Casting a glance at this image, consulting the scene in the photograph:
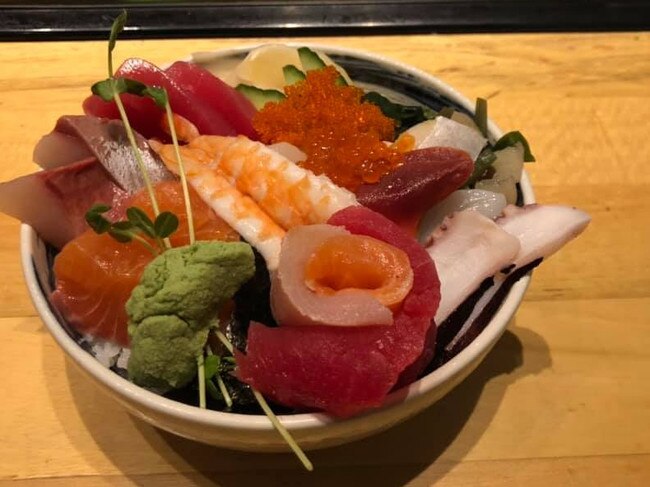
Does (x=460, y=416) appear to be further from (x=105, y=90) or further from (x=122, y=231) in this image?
(x=105, y=90)

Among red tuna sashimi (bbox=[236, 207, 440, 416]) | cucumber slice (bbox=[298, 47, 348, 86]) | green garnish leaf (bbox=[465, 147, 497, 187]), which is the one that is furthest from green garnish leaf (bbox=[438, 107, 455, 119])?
red tuna sashimi (bbox=[236, 207, 440, 416])

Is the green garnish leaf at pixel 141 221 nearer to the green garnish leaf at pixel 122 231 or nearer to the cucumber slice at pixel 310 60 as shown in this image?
the green garnish leaf at pixel 122 231

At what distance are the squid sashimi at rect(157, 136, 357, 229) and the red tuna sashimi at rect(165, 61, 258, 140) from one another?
0.29ft

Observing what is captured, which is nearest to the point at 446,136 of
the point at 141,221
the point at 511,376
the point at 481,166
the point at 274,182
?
the point at 481,166

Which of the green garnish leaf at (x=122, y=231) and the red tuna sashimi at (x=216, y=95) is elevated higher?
the red tuna sashimi at (x=216, y=95)

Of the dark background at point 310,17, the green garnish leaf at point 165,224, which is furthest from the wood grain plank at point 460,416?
the dark background at point 310,17

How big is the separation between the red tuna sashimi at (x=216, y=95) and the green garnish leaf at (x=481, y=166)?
0.38 m

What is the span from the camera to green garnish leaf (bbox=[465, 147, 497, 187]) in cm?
129

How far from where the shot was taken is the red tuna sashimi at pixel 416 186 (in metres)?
1.16

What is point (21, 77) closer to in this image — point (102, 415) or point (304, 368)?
point (102, 415)

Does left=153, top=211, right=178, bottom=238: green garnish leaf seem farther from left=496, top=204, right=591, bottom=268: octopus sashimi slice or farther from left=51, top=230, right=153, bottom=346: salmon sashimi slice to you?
left=496, top=204, right=591, bottom=268: octopus sashimi slice

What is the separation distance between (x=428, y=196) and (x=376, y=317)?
324mm

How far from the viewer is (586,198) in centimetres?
163

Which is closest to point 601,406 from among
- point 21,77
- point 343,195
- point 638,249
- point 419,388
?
point 638,249
